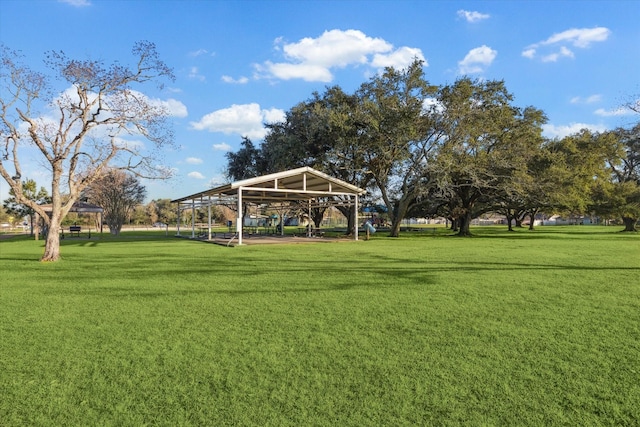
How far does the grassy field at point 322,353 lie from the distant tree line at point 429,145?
→ 15.7m

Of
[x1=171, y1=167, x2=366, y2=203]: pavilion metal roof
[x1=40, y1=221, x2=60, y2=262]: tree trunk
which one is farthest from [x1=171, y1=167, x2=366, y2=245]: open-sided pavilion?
[x1=40, y1=221, x2=60, y2=262]: tree trunk

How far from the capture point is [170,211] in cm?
6669

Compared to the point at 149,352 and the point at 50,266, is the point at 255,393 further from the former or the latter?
the point at 50,266

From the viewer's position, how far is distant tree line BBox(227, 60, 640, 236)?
22000mm

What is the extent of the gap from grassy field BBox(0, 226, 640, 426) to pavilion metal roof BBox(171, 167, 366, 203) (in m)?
10.9

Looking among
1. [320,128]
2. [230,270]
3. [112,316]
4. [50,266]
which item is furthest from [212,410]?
[320,128]

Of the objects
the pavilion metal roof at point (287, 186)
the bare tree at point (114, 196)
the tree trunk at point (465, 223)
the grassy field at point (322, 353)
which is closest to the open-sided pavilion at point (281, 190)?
the pavilion metal roof at point (287, 186)

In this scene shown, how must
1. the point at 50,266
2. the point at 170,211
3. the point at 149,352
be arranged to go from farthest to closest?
the point at 170,211 → the point at 50,266 → the point at 149,352

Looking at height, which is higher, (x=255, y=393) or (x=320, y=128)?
(x=320, y=128)

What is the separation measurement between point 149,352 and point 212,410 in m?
1.36

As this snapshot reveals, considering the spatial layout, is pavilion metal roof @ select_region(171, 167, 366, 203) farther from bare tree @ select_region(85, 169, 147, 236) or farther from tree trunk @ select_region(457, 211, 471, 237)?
tree trunk @ select_region(457, 211, 471, 237)

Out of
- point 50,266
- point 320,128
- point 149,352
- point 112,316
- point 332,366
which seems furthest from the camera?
point 320,128

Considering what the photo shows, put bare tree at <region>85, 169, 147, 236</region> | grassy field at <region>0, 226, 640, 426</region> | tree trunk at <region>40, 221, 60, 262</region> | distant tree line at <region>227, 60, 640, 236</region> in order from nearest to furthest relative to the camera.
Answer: grassy field at <region>0, 226, 640, 426</region>, tree trunk at <region>40, 221, 60, 262</region>, distant tree line at <region>227, 60, 640, 236</region>, bare tree at <region>85, 169, 147, 236</region>

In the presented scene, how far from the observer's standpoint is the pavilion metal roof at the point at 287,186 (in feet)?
58.4
